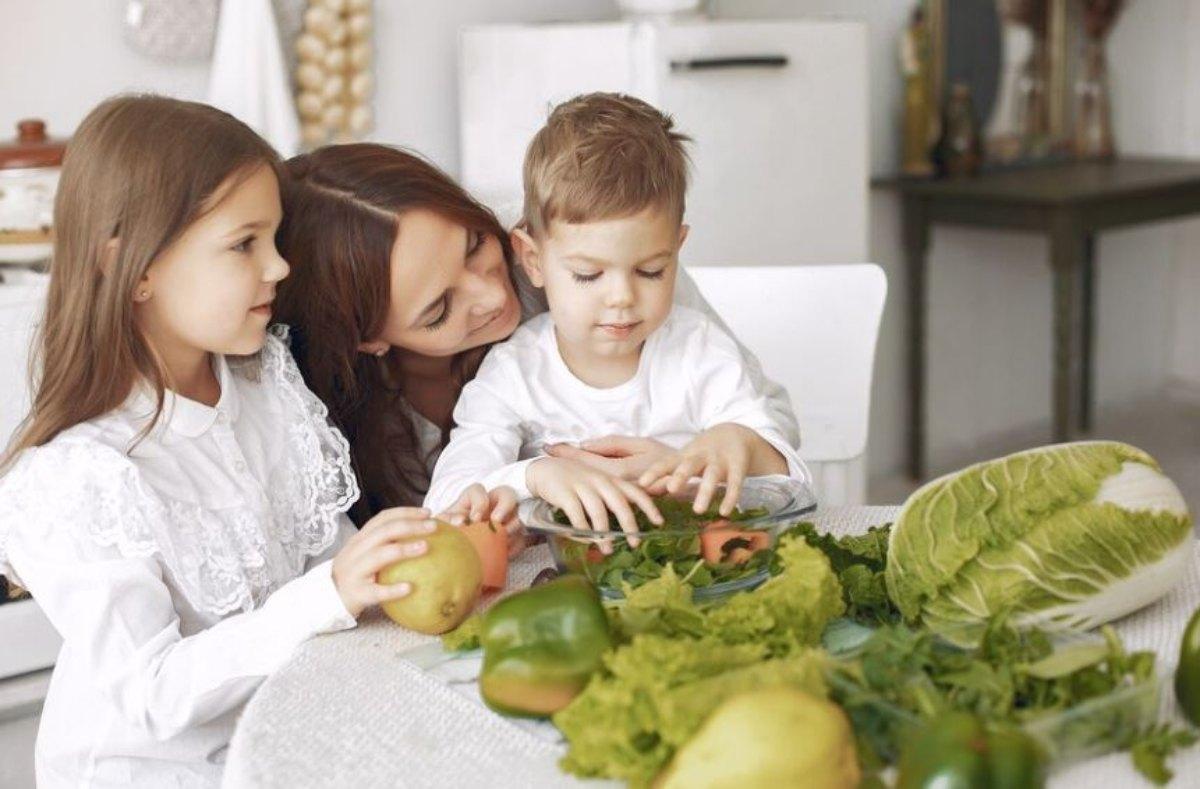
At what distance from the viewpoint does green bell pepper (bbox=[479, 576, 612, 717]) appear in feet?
3.22

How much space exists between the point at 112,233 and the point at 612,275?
1.63 ft

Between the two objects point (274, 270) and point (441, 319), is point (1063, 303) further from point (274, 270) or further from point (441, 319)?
point (274, 270)

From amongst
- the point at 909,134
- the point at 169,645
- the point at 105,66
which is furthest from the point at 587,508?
the point at 909,134

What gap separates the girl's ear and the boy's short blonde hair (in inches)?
0.6

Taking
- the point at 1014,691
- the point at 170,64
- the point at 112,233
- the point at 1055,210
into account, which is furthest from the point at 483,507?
the point at 1055,210

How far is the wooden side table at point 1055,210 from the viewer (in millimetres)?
3980

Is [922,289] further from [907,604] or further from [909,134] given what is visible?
[907,604]

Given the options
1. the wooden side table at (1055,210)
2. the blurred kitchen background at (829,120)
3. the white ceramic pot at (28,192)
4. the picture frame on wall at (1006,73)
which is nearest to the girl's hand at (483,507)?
the blurred kitchen background at (829,120)

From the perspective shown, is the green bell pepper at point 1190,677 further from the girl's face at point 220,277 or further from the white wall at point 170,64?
the white wall at point 170,64

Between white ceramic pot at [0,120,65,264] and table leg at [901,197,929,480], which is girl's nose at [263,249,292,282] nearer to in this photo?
white ceramic pot at [0,120,65,264]

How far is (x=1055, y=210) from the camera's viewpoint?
3.96 metres

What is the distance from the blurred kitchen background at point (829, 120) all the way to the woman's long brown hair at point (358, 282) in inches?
12.7

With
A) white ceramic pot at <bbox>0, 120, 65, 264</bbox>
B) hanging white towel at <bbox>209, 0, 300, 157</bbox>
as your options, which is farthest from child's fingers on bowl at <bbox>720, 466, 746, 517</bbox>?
hanging white towel at <bbox>209, 0, 300, 157</bbox>

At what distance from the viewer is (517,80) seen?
3.22 metres
